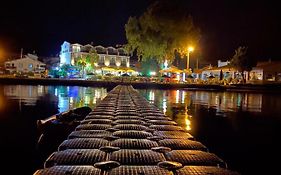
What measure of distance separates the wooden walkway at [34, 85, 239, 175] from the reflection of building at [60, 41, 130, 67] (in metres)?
69.3

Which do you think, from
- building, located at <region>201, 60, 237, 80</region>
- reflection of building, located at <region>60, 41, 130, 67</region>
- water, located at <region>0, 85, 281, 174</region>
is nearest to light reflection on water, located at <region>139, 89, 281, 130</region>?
water, located at <region>0, 85, 281, 174</region>

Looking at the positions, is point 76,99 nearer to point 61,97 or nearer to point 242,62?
point 61,97

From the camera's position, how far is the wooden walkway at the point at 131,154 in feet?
12.9

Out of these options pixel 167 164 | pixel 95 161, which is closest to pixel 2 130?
pixel 95 161

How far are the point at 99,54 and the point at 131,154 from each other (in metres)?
75.0

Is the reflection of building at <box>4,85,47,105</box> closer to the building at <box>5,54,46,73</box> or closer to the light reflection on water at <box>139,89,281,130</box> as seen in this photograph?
the light reflection on water at <box>139,89,281,130</box>

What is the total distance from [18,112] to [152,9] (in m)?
27.6

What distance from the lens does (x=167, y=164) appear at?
4.13 m

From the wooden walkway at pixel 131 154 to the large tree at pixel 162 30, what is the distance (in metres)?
32.2

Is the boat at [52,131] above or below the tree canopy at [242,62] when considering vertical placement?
below

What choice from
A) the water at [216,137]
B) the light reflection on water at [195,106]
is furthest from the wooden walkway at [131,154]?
the light reflection on water at [195,106]

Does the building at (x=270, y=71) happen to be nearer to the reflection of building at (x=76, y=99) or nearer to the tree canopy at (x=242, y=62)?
the tree canopy at (x=242, y=62)

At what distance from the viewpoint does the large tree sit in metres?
38.1

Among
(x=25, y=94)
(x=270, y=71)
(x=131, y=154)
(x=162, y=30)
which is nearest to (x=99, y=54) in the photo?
(x=270, y=71)
